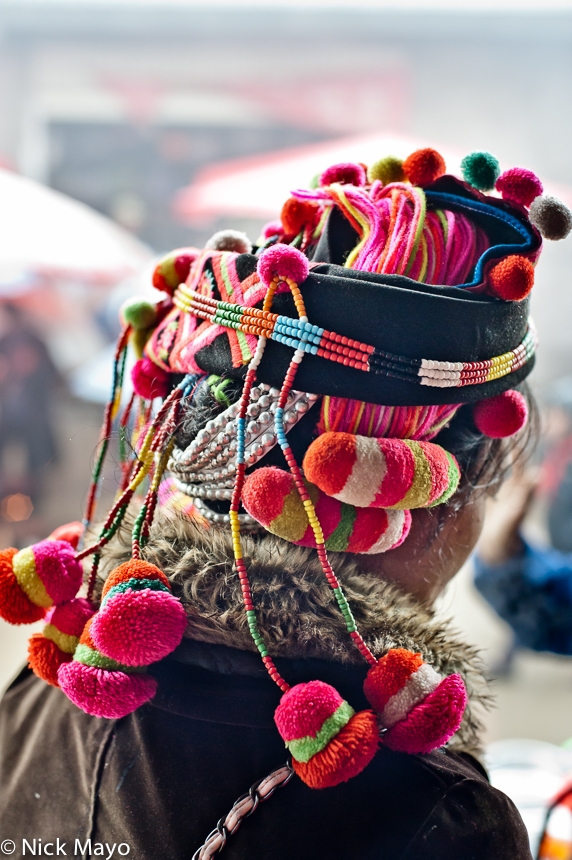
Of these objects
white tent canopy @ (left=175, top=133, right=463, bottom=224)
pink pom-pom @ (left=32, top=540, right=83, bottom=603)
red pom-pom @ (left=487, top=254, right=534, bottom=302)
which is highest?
white tent canopy @ (left=175, top=133, right=463, bottom=224)

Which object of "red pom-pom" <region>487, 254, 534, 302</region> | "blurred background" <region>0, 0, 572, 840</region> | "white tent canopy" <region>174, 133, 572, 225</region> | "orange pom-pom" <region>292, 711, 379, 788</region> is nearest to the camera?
"orange pom-pom" <region>292, 711, 379, 788</region>

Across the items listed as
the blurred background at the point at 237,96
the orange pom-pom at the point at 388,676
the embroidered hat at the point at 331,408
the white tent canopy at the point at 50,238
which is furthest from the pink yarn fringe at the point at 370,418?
the blurred background at the point at 237,96

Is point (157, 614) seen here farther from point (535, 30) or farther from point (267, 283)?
point (535, 30)

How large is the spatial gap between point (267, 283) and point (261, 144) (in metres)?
6.19

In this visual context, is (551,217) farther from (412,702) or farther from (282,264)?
(412,702)

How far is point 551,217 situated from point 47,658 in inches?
33.2

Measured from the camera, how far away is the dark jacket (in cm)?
63

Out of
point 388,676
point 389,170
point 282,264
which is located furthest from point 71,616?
point 389,170

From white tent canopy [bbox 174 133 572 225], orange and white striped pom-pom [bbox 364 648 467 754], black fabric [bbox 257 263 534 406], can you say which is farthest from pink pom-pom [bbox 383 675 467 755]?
white tent canopy [bbox 174 133 572 225]

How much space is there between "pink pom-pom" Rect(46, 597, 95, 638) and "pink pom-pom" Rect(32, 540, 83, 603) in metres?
0.01

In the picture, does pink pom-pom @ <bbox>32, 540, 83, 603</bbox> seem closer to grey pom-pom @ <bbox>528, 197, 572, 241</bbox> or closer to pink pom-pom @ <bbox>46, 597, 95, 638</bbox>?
pink pom-pom @ <bbox>46, 597, 95, 638</bbox>

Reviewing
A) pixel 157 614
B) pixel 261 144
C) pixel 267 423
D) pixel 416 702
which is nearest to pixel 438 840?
pixel 416 702

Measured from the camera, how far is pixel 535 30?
582 centimetres

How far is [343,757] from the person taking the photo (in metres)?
0.57
